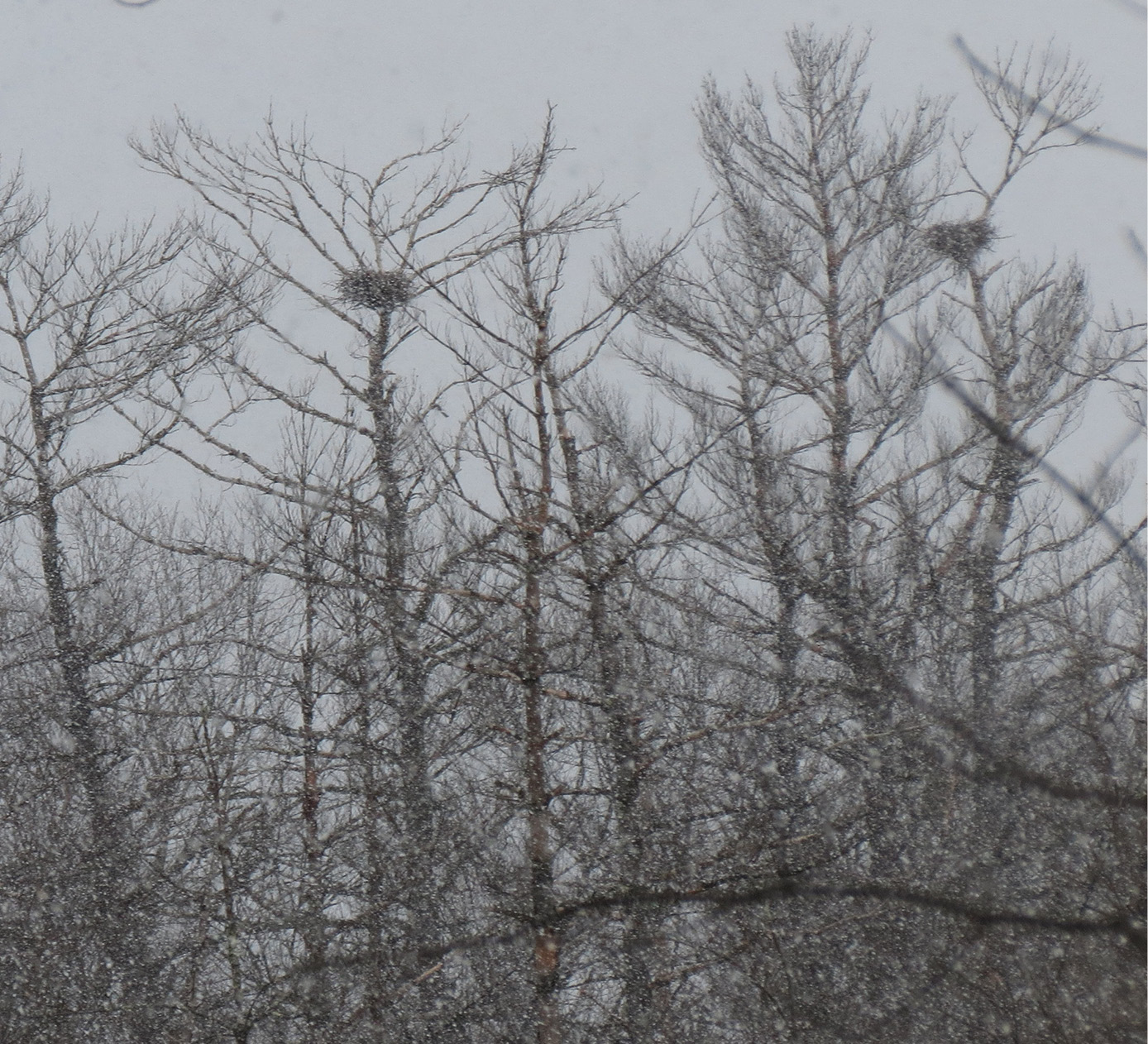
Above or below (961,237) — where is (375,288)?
above

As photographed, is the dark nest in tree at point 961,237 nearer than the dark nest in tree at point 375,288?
Yes

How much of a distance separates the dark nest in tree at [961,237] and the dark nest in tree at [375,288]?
4.71 metres

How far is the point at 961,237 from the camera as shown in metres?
9.91

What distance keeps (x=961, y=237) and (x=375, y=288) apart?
204 inches

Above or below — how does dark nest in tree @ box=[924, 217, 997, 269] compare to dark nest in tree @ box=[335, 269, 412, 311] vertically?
below

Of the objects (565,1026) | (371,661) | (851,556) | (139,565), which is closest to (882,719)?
(851,556)

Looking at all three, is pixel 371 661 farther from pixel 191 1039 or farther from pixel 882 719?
pixel 882 719

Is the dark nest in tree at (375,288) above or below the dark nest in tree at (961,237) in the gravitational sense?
above

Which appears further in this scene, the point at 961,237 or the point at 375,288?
the point at 375,288

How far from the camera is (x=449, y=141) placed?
492 inches

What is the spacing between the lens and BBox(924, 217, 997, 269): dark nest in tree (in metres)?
9.91

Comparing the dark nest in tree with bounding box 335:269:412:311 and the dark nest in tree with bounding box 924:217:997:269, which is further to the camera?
the dark nest in tree with bounding box 335:269:412:311

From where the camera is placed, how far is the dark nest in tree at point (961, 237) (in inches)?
390

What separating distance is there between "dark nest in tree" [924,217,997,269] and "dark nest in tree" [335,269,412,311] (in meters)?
4.71
